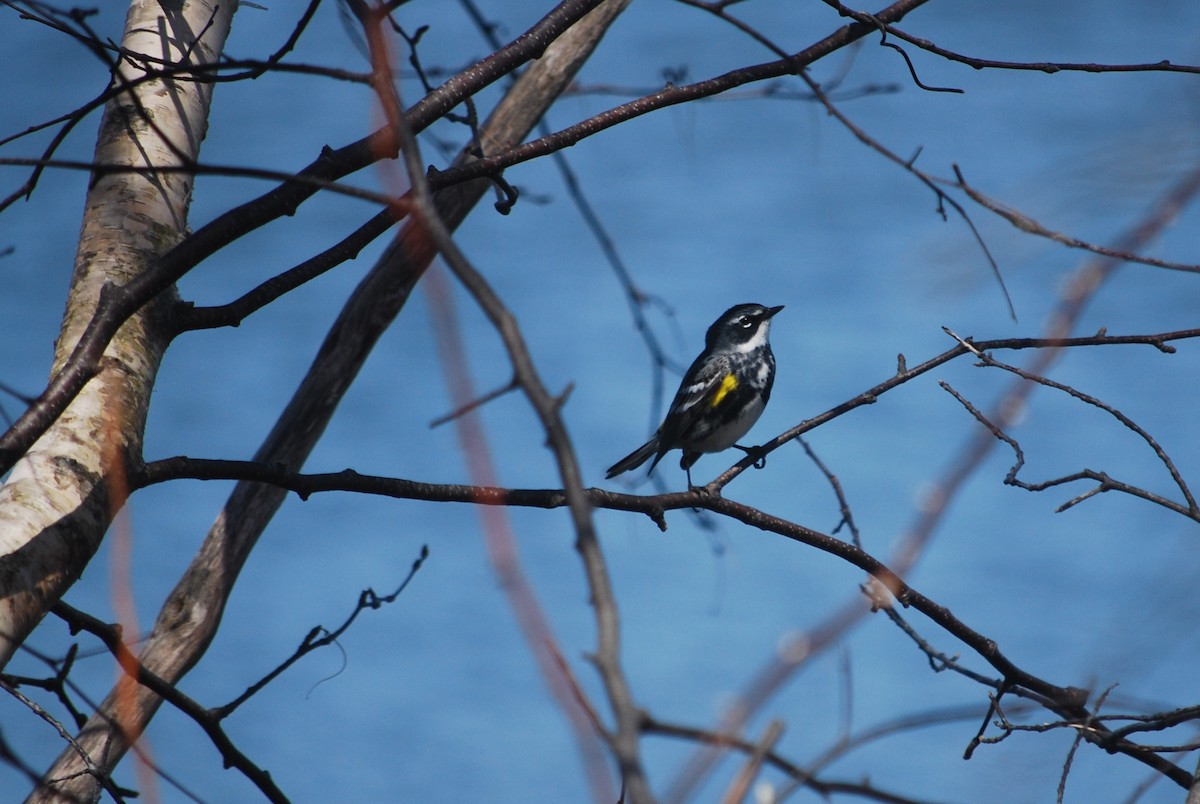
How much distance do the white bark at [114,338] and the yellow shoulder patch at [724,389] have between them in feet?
12.5

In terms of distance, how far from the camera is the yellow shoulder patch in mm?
6320

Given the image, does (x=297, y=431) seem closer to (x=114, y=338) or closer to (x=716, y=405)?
(x=114, y=338)

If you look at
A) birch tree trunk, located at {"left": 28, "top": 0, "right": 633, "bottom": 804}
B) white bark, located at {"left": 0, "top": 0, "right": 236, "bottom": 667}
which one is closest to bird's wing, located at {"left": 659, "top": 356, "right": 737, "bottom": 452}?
birch tree trunk, located at {"left": 28, "top": 0, "right": 633, "bottom": 804}

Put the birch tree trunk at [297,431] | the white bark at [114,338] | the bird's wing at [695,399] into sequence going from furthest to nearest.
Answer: the bird's wing at [695,399] < the birch tree trunk at [297,431] < the white bark at [114,338]

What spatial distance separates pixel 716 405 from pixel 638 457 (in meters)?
0.53

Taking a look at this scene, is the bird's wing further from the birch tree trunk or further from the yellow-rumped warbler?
the birch tree trunk

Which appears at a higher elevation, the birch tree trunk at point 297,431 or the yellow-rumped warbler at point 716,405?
the yellow-rumped warbler at point 716,405

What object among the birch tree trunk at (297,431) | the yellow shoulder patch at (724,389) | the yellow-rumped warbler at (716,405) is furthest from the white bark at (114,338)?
the yellow shoulder patch at (724,389)

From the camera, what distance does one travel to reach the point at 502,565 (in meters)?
0.75

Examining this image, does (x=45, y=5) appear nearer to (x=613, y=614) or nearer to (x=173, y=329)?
(x=173, y=329)

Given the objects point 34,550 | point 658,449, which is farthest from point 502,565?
point 658,449

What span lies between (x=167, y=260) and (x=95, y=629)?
91 cm

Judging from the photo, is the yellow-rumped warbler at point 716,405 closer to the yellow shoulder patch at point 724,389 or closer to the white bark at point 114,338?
the yellow shoulder patch at point 724,389

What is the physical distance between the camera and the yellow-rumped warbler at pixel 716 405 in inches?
247
